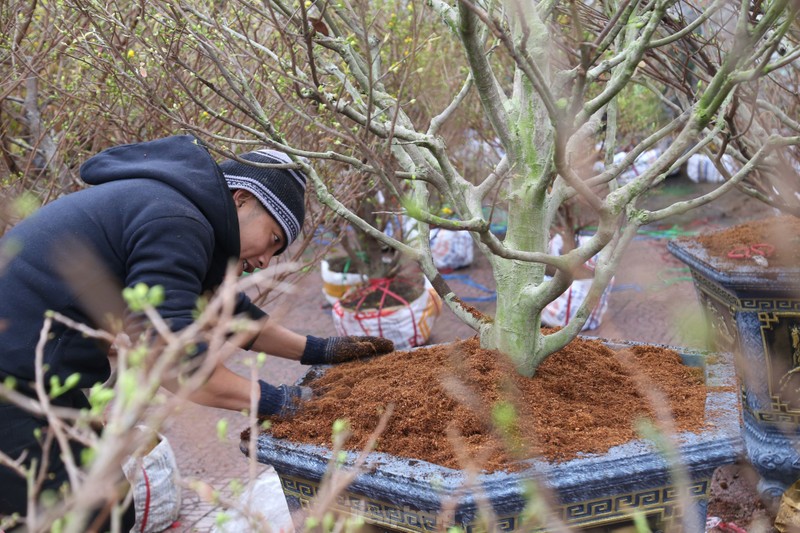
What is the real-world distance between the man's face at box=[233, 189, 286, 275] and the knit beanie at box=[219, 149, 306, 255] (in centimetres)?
3

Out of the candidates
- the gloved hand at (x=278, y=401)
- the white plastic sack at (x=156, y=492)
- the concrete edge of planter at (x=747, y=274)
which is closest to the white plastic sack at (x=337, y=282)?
the white plastic sack at (x=156, y=492)

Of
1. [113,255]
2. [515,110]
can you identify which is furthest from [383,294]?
[113,255]

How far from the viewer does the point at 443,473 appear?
1.82 m

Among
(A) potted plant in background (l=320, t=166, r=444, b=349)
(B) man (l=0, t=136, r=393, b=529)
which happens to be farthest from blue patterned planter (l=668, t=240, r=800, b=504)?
(A) potted plant in background (l=320, t=166, r=444, b=349)

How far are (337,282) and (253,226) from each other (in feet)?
12.1

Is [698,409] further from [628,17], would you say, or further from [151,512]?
[151,512]

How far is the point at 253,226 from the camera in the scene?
229 centimetres

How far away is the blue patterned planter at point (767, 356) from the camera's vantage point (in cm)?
288

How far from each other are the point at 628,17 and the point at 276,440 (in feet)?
4.86

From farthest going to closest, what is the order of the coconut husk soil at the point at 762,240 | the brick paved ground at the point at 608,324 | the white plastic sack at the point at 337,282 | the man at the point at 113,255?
1. the white plastic sack at the point at 337,282
2. the brick paved ground at the point at 608,324
3. the coconut husk soil at the point at 762,240
4. the man at the point at 113,255

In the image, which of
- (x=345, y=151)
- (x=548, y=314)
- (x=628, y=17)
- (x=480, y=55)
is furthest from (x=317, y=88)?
(x=548, y=314)

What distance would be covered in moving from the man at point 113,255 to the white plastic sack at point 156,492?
1.17 m

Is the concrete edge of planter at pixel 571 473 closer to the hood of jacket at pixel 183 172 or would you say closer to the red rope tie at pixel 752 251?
the hood of jacket at pixel 183 172

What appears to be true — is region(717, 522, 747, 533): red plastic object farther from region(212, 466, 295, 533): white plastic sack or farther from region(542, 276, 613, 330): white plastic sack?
region(542, 276, 613, 330): white plastic sack
